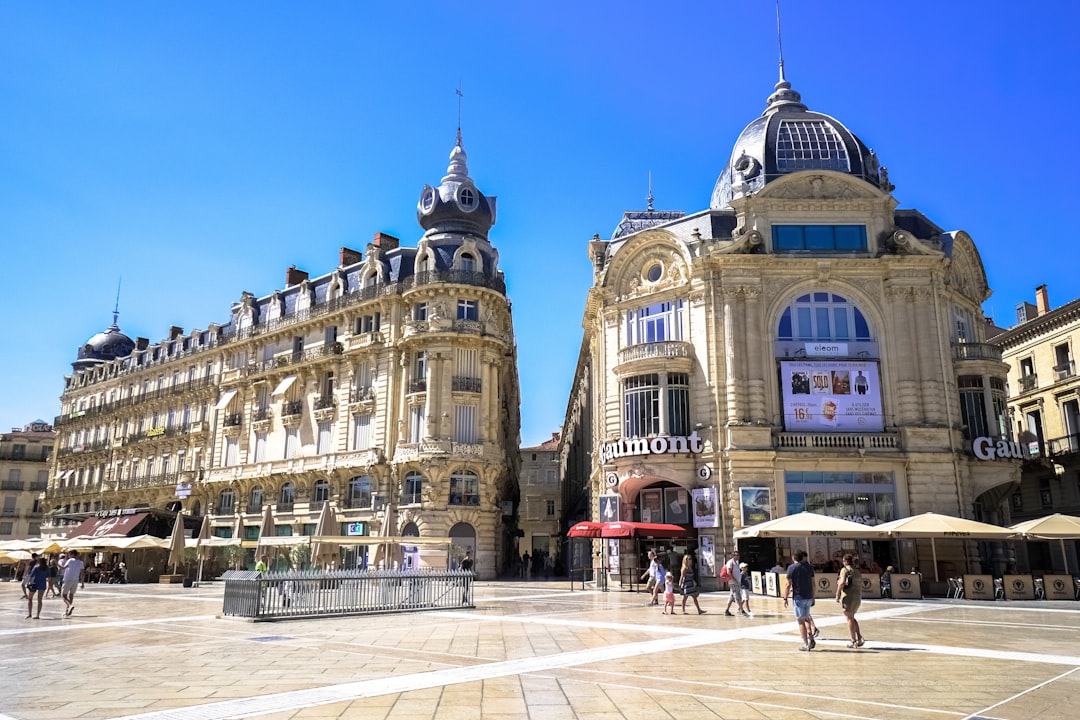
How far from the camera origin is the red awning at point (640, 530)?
95.3ft

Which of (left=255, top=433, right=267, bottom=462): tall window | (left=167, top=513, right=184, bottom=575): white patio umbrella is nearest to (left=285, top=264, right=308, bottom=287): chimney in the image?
(left=255, top=433, right=267, bottom=462): tall window

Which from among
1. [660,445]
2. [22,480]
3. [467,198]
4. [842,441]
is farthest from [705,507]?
[22,480]

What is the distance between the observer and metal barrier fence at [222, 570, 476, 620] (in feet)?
61.2

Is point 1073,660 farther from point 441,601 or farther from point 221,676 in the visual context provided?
point 441,601

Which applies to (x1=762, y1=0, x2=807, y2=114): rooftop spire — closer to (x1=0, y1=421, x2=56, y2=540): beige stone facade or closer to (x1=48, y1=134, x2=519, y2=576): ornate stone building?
(x1=48, y1=134, x2=519, y2=576): ornate stone building

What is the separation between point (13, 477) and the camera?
77.2 meters

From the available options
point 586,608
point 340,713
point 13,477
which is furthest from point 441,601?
point 13,477

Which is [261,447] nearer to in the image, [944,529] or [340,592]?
[340,592]

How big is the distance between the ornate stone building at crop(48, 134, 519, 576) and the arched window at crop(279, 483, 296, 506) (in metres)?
0.10

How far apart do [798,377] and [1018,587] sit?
35.6 feet

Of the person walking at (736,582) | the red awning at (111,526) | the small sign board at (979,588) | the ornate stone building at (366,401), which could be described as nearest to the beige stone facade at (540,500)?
the ornate stone building at (366,401)

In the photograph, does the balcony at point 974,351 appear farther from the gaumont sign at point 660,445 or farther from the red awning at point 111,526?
the red awning at point 111,526

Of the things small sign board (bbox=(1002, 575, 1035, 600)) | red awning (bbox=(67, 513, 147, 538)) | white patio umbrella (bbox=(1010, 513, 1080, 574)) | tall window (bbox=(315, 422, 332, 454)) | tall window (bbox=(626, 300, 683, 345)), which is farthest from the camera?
tall window (bbox=(315, 422, 332, 454))

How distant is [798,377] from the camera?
3234 centimetres
